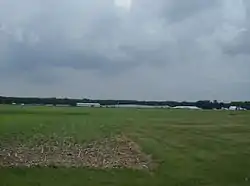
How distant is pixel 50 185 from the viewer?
70.5 feet

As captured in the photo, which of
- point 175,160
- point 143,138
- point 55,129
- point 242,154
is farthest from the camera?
point 55,129

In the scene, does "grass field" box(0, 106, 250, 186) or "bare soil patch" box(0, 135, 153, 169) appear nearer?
"grass field" box(0, 106, 250, 186)

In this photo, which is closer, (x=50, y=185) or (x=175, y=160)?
(x=50, y=185)

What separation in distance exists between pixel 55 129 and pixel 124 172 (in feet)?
47.5

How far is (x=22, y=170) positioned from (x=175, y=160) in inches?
312

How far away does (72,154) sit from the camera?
27656 millimetres

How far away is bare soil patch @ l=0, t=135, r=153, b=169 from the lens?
2544 cm

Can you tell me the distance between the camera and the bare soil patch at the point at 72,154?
25.4 meters

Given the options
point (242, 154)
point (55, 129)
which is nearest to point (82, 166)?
point (242, 154)

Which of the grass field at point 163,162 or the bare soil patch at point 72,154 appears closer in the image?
the grass field at point 163,162

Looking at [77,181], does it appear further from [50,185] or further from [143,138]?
[143,138]

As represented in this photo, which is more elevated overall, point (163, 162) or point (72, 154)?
point (72, 154)

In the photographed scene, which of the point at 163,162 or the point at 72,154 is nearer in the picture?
the point at 163,162

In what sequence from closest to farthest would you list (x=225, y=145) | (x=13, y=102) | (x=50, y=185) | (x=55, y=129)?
(x=50, y=185) < (x=225, y=145) < (x=55, y=129) < (x=13, y=102)
